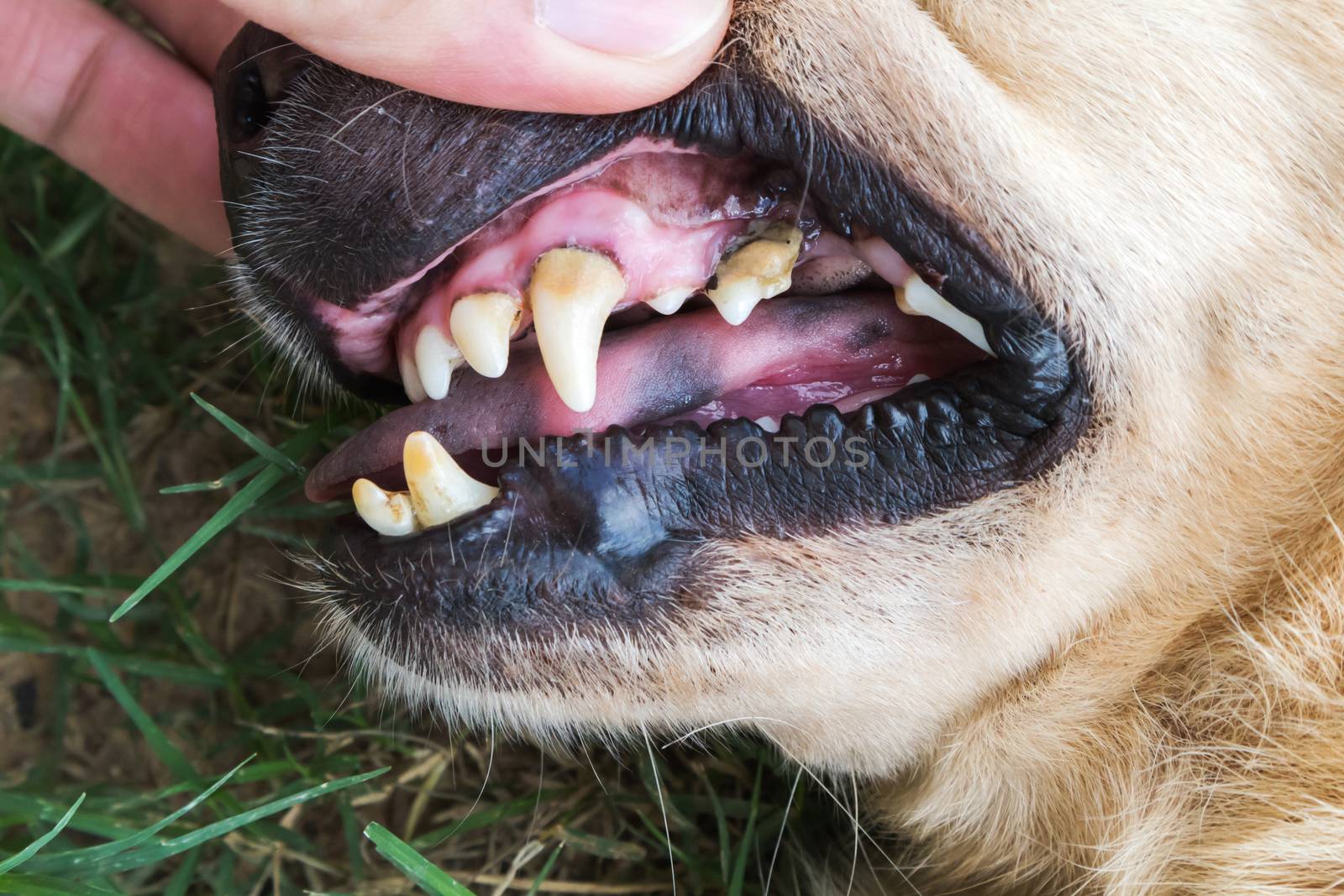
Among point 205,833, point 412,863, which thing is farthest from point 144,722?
point 412,863

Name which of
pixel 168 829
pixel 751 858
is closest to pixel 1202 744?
pixel 751 858

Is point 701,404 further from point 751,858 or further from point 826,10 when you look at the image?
point 751,858

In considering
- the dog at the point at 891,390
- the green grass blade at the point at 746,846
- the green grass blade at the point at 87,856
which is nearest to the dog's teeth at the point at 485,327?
the dog at the point at 891,390

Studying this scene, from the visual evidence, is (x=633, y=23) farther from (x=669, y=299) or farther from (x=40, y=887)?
(x=40, y=887)

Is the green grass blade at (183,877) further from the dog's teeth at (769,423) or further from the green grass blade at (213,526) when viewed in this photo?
the dog's teeth at (769,423)

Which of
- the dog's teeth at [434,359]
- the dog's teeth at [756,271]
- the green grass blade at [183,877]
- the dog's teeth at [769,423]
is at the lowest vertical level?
the green grass blade at [183,877]

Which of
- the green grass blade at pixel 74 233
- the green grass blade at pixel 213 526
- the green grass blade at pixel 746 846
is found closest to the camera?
the green grass blade at pixel 213 526

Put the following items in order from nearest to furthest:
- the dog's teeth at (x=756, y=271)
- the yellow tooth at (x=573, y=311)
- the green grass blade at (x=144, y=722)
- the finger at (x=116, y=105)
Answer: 1. the yellow tooth at (x=573, y=311)
2. the dog's teeth at (x=756, y=271)
3. the green grass blade at (x=144, y=722)
4. the finger at (x=116, y=105)
